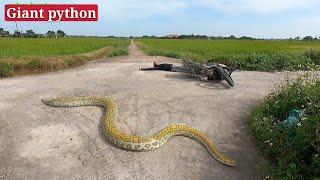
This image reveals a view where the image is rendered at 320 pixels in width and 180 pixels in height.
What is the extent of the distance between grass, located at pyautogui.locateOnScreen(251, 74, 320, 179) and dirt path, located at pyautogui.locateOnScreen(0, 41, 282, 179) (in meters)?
0.33

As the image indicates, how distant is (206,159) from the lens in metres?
7.05

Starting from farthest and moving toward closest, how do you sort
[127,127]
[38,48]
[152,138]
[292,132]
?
[38,48] < [127,127] < [152,138] < [292,132]

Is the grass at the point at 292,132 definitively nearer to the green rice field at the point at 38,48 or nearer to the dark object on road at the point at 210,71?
the dark object on road at the point at 210,71

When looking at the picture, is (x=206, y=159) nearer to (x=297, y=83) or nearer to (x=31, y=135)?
(x=297, y=83)

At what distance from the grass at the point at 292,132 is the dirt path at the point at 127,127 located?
1.10ft

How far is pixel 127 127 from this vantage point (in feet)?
27.2

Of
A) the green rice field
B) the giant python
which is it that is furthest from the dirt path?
the green rice field

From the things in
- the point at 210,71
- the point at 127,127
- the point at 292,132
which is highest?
the point at 210,71

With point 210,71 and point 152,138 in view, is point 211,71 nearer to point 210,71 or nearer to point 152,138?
point 210,71

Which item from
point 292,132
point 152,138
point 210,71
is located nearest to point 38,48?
point 210,71

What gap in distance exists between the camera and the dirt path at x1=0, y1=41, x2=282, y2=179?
671 centimetres

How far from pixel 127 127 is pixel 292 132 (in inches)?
129

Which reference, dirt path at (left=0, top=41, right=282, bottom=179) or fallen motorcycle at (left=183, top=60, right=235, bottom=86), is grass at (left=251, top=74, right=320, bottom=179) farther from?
fallen motorcycle at (left=183, top=60, right=235, bottom=86)

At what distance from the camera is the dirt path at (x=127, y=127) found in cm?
671
